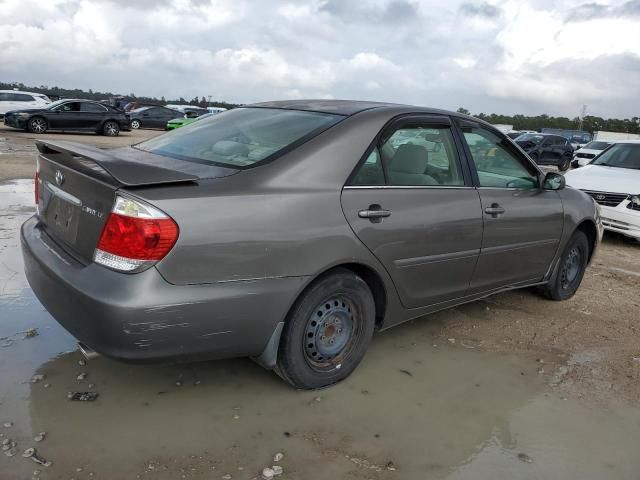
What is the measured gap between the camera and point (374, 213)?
3.09 metres

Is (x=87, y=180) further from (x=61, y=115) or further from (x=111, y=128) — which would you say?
(x=111, y=128)

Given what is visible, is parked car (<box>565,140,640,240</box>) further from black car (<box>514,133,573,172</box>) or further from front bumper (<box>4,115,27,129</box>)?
front bumper (<box>4,115,27,129</box>)

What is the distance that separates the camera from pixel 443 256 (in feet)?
11.6

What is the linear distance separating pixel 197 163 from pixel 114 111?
2059 centimetres

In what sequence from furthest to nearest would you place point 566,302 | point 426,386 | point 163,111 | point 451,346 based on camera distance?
point 163,111
point 566,302
point 451,346
point 426,386

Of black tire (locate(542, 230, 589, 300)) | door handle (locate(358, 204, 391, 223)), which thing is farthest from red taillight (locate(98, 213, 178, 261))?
black tire (locate(542, 230, 589, 300))

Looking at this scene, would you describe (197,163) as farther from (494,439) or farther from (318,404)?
(494,439)

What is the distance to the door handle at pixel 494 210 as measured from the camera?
12.5 feet

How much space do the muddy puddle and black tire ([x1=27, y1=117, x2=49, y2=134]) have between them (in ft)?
59.5

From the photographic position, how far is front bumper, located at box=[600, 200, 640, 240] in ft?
23.9

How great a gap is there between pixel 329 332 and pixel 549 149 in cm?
2232

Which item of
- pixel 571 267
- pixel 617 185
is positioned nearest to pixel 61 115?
pixel 617 185

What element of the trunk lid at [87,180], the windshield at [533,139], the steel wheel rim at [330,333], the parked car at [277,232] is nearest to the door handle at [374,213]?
the parked car at [277,232]

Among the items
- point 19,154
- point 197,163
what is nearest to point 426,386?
point 197,163
